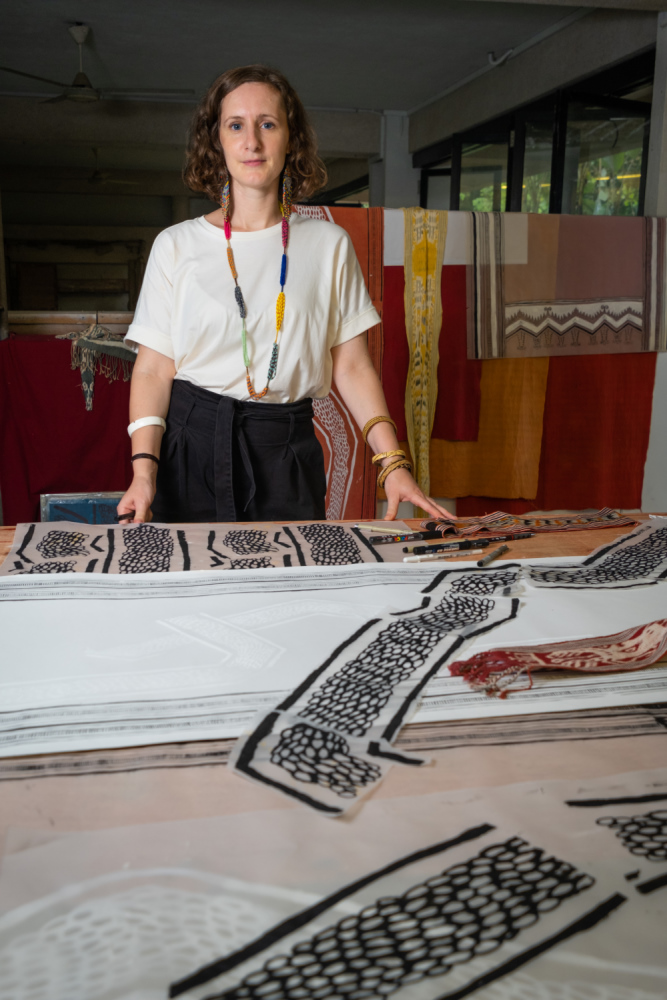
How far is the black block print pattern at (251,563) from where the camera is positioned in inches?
41.4

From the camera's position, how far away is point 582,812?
0.52 meters

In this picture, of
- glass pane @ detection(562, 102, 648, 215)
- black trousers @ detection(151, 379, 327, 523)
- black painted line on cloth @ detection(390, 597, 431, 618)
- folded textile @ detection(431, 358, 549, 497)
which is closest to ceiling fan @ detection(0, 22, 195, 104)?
glass pane @ detection(562, 102, 648, 215)

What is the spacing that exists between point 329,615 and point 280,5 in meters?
5.13

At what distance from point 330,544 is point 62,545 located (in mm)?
383

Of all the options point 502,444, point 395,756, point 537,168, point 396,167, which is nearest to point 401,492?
point 395,756

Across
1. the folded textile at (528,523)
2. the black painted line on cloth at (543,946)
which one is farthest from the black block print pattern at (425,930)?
the folded textile at (528,523)

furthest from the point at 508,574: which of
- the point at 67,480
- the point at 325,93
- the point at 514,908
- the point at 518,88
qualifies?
the point at 325,93

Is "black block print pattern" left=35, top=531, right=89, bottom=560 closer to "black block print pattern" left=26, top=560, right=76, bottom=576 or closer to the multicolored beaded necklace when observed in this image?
"black block print pattern" left=26, top=560, right=76, bottom=576

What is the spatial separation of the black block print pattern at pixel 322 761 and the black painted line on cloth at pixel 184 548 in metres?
0.46

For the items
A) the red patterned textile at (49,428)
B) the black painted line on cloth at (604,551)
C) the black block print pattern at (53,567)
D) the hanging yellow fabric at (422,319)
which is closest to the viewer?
the black block print pattern at (53,567)

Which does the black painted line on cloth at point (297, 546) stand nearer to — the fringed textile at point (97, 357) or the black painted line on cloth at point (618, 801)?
the black painted line on cloth at point (618, 801)

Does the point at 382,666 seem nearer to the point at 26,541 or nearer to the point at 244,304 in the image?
the point at 26,541

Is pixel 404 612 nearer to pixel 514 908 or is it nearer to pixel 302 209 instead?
pixel 514 908

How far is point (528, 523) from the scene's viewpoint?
1311mm
